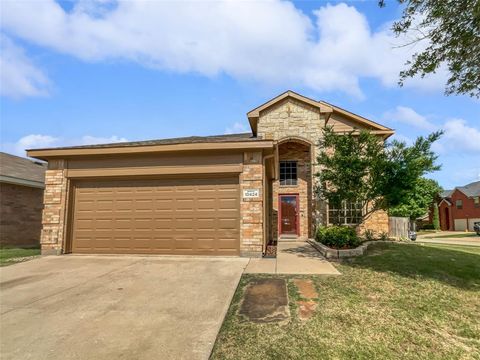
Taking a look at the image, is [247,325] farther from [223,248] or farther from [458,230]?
[458,230]

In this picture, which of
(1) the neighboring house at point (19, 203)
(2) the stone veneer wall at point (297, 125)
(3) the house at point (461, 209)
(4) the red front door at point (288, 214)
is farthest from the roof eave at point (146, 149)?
(3) the house at point (461, 209)

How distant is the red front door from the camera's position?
16.3 meters

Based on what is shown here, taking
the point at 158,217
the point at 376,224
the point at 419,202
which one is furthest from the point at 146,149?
the point at 419,202

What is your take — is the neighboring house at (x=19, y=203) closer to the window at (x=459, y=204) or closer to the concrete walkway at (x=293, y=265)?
the concrete walkway at (x=293, y=265)

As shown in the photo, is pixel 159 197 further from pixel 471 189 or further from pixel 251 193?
pixel 471 189

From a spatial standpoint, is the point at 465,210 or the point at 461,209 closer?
the point at 465,210

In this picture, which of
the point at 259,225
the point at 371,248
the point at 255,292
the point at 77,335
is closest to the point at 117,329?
the point at 77,335

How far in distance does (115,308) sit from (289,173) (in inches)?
493

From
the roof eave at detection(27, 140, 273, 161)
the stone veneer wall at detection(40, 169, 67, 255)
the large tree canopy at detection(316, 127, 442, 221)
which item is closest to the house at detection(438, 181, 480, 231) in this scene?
the large tree canopy at detection(316, 127, 442, 221)

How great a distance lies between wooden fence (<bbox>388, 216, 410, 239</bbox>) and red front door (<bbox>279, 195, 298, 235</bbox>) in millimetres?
5223

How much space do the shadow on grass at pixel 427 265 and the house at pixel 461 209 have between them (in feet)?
99.5

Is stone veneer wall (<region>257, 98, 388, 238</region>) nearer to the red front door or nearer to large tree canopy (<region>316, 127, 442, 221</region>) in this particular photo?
the red front door

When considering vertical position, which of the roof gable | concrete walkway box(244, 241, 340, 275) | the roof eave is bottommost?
concrete walkway box(244, 241, 340, 275)

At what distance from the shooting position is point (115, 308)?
5141 mm
